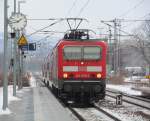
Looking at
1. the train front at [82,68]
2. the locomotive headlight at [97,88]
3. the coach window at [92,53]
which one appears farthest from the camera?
the coach window at [92,53]

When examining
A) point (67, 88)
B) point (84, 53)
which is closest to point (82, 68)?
point (84, 53)

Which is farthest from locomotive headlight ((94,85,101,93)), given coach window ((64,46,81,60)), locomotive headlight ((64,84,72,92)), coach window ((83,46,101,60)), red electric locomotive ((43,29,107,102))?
coach window ((64,46,81,60))

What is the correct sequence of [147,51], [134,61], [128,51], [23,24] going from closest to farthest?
1. [23,24]
2. [147,51]
3. [128,51]
4. [134,61]

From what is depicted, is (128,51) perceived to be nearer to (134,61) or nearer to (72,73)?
(134,61)

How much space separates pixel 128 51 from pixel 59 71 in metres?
108

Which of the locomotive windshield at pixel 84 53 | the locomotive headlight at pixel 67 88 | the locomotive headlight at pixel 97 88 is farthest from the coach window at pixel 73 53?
the locomotive headlight at pixel 97 88

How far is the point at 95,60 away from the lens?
23641 mm

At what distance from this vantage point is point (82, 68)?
77.3 ft

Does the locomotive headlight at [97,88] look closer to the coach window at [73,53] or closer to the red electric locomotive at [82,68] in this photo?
the red electric locomotive at [82,68]

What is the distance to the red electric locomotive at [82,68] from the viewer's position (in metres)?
23.4

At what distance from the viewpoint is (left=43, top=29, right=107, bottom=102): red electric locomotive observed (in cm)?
2338

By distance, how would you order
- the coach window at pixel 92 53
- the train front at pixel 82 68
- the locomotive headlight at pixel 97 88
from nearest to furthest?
the locomotive headlight at pixel 97 88 < the train front at pixel 82 68 < the coach window at pixel 92 53

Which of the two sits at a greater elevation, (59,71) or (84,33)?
Answer: (84,33)

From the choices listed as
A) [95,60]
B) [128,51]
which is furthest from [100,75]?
[128,51]
